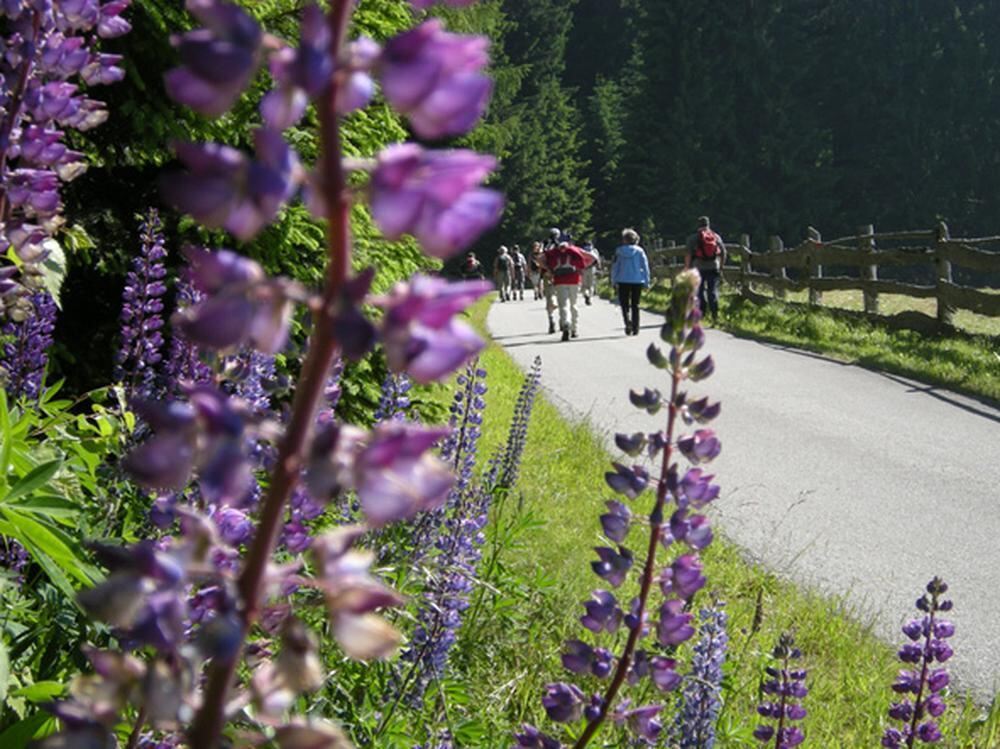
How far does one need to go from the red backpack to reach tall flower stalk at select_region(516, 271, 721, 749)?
1554 centimetres

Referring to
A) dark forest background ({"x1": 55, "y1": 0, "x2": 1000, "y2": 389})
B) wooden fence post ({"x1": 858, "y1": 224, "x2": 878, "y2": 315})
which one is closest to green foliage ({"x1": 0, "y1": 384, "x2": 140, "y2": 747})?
wooden fence post ({"x1": 858, "y1": 224, "x2": 878, "y2": 315})

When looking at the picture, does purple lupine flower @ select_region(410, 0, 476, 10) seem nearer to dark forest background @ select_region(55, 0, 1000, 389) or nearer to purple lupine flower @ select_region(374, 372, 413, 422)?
purple lupine flower @ select_region(374, 372, 413, 422)

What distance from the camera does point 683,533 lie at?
Result: 1.51 metres

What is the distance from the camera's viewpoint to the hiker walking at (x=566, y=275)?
51.8 ft

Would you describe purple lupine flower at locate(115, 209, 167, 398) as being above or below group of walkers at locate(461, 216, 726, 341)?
above

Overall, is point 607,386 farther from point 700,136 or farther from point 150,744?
point 700,136

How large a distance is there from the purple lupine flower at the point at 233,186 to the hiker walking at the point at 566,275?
15039mm

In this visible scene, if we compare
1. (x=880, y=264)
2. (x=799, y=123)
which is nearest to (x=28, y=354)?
(x=880, y=264)

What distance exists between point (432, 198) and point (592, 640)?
10.7 feet

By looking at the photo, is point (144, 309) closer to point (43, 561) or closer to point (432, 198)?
point (43, 561)

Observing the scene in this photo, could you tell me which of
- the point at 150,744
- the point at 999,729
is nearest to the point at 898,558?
the point at 999,729

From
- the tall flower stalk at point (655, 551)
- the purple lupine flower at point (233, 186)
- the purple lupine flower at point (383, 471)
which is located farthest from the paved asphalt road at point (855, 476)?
the purple lupine flower at point (233, 186)

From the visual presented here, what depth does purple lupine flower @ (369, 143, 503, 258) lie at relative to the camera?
2.12 feet

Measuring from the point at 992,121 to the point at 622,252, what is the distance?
119 feet
